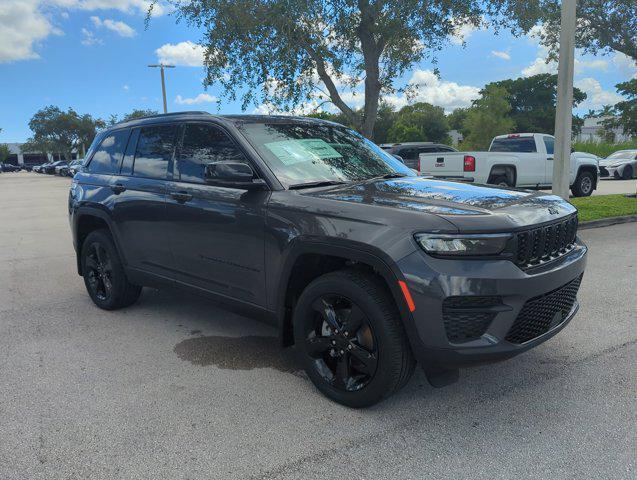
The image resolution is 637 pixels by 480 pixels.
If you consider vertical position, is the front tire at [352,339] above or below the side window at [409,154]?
below

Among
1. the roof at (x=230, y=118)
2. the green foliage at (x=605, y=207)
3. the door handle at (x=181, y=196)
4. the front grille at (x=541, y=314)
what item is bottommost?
the green foliage at (x=605, y=207)

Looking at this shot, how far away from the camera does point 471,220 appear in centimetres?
274

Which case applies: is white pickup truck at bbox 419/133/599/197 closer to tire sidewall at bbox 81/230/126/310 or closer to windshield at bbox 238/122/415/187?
windshield at bbox 238/122/415/187

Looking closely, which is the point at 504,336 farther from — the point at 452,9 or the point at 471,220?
the point at 452,9

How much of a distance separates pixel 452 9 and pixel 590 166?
752 cm

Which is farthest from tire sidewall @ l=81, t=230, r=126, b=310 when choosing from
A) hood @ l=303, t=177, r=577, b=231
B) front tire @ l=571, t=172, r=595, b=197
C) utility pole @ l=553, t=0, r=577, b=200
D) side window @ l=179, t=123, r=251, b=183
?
front tire @ l=571, t=172, r=595, b=197

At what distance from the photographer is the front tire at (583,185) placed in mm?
15008

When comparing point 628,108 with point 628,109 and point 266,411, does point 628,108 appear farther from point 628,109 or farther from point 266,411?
point 266,411

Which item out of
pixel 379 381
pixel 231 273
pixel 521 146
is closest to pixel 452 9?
pixel 521 146

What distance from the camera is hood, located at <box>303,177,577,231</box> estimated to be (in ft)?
9.16

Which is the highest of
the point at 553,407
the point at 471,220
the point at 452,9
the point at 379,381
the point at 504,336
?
the point at 452,9

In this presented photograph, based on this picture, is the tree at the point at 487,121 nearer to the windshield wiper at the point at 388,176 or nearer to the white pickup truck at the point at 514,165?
the white pickup truck at the point at 514,165

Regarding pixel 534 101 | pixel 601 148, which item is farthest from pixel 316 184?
pixel 534 101

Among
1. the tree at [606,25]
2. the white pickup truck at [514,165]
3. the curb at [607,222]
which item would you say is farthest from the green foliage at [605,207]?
the tree at [606,25]
